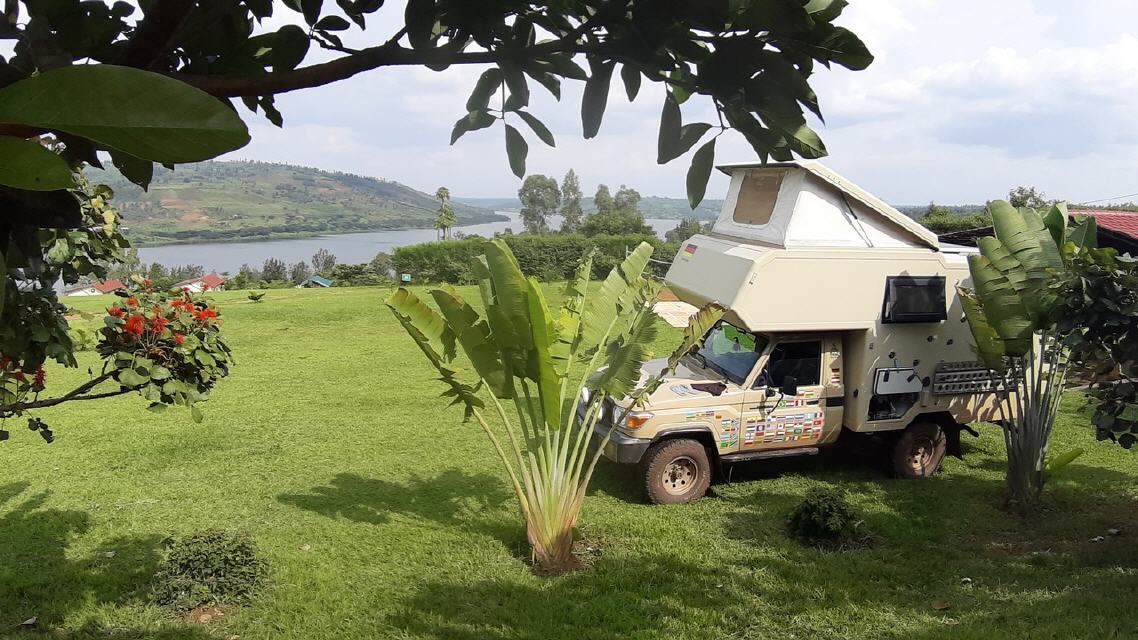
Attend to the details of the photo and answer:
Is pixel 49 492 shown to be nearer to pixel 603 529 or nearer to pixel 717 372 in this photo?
pixel 603 529

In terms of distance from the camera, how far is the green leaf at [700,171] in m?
1.41

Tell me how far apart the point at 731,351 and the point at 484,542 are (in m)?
3.25

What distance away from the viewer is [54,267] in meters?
3.65

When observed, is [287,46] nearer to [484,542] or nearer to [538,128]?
[538,128]

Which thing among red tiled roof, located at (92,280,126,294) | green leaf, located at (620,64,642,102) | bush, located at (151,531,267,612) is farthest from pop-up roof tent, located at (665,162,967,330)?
green leaf, located at (620,64,642,102)

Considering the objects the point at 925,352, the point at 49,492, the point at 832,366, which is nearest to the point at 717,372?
the point at 832,366

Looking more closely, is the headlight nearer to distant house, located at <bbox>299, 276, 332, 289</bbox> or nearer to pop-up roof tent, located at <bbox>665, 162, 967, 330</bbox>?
pop-up roof tent, located at <bbox>665, 162, 967, 330</bbox>

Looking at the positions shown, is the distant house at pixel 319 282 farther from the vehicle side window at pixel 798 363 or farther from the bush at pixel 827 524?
the bush at pixel 827 524

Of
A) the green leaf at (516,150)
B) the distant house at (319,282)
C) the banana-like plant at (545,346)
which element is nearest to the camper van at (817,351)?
the banana-like plant at (545,346)

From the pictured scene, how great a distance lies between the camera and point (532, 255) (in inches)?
1245

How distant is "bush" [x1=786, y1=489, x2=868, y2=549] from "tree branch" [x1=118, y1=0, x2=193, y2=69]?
579 cm

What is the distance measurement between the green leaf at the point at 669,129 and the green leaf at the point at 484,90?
367 mm

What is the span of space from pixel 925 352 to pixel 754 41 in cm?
675

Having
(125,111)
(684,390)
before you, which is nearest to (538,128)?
(125,111)
